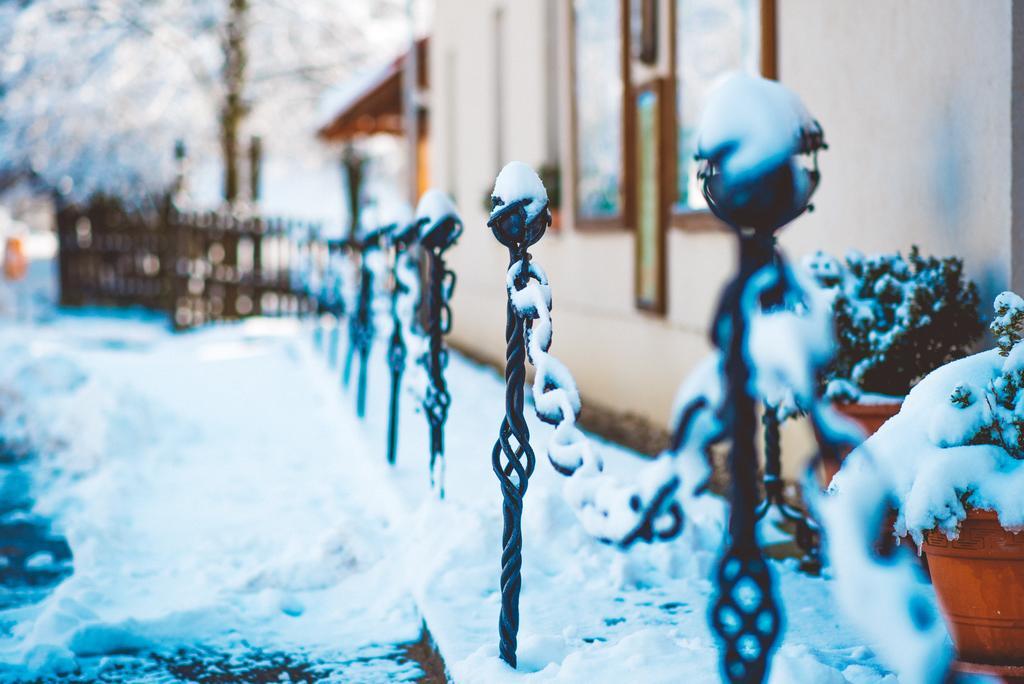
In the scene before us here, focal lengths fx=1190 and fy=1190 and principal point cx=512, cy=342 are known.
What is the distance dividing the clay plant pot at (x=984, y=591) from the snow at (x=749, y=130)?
105 cm

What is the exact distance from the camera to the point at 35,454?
24.7ft

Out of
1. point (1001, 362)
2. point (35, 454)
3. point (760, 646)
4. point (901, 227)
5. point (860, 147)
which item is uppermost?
point (860, 147)

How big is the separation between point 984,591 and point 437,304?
2.70 m

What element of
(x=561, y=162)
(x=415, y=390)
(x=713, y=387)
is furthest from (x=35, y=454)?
(x=713, y=387)

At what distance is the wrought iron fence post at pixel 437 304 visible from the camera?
5000 mm

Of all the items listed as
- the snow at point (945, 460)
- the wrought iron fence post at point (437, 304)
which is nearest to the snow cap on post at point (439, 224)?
the wrought iron fence post at point (437, 304)

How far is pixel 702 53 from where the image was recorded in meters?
6.91

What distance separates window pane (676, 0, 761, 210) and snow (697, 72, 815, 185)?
4.01 meters

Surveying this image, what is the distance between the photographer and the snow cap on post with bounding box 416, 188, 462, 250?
16.6 ft

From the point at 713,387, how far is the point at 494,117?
10.1 meters

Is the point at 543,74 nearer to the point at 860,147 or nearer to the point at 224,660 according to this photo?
the point at 860,147

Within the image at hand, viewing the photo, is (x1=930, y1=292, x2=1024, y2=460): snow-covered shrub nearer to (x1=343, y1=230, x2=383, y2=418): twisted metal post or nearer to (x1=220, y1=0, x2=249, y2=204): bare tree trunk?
(x1=343, y1=230, x2=383, y2=418): twisted metal post

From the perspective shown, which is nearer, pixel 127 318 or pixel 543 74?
pixel 543 74

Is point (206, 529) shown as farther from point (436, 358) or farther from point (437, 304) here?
point (437, 304)
